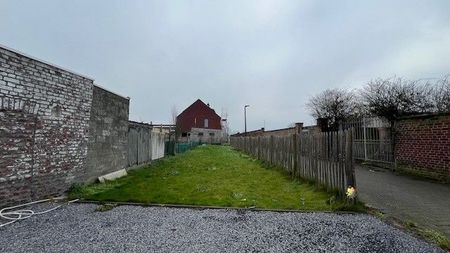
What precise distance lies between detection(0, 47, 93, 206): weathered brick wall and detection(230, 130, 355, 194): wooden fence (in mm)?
6651

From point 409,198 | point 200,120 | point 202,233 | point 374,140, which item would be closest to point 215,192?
point 202,233

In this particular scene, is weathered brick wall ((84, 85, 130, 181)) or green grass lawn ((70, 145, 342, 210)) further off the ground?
weathered brick wall ((84, 85, 130, 181))

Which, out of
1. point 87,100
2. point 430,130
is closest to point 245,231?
point 87,100

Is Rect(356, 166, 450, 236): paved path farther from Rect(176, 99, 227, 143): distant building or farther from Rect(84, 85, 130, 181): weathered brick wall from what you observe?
Rect(176, 99, 227, 143): distant building

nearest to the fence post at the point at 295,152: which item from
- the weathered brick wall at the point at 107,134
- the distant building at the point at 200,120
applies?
the weathered brick wall at the point at 107,134

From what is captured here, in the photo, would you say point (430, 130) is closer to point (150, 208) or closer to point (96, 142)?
point (150, 208)

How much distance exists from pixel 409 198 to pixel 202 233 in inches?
207

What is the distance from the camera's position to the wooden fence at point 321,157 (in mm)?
6914

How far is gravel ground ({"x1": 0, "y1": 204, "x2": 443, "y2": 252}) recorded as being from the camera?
4266mm

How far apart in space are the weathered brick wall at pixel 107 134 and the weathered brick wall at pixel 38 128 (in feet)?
2.03

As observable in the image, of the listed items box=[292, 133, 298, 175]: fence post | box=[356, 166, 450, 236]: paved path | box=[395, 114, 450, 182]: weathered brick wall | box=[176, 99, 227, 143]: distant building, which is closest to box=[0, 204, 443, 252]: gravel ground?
box=[356, 166, 450, 236]: paved path

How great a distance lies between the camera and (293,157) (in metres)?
11.6

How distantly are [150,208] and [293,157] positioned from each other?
254 inches

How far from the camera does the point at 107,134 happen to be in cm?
1085
